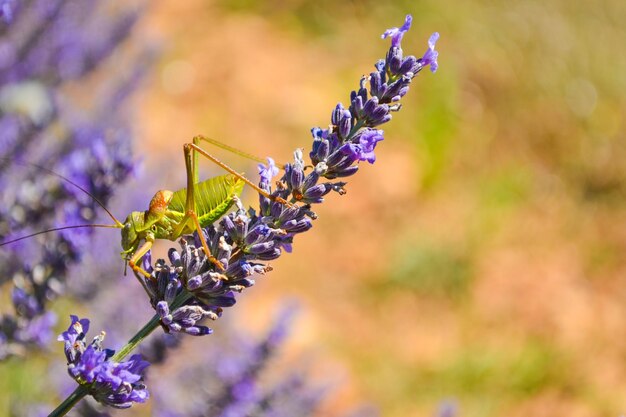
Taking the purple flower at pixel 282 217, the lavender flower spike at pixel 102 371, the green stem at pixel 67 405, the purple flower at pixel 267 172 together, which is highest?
the purple flower at pixel 267 172

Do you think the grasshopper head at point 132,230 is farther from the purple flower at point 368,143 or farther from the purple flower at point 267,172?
the purple flower at point 368,143

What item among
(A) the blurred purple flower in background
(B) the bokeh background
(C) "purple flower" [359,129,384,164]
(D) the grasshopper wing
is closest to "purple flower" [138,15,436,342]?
(C) "purple flower" [359,129,384,164]

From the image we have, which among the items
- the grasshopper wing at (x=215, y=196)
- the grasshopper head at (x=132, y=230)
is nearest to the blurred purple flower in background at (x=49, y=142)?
the grasshopper head at (x=132, y=230)

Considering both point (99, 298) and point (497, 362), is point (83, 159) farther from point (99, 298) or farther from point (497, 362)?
point (497, 362)

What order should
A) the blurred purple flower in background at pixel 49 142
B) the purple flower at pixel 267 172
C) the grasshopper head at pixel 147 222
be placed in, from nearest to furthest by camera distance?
the purple flower at pixel 267 172
the grasshopper head at pixel 147 222
the blurred purple flower in background at pixel 49 142

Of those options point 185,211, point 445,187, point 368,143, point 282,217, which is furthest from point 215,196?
point 445,187
